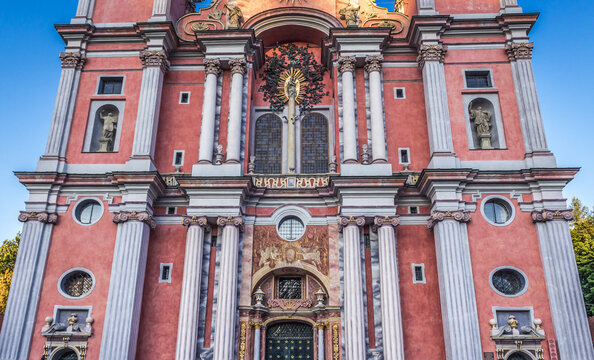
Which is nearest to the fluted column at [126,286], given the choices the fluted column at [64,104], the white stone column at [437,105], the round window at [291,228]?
Result: the fluted column at [64,104]

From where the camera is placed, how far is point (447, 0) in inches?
916

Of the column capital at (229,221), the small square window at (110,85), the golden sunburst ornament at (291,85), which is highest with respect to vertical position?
the golden sunburst ornament at (291,85)

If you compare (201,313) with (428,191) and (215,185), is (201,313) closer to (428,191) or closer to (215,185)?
(215,185)

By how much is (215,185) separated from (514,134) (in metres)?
11.7

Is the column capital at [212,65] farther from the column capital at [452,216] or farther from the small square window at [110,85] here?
the column capital at [452,216]

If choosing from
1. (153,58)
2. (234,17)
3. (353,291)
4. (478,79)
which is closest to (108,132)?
(153,58)

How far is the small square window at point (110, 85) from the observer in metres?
22.3

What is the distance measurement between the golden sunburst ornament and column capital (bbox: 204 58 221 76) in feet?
9.82

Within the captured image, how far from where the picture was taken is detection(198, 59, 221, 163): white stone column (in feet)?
68.6

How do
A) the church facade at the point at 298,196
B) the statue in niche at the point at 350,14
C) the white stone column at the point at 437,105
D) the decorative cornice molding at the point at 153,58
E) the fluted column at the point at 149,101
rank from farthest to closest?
the statue in niche at the point at 350,14
the decorative cornice molding at the point at 153,58
the fluted column at the point at 149,101
the white stone column at the point at 437,105
the church facade at the point at 298,196

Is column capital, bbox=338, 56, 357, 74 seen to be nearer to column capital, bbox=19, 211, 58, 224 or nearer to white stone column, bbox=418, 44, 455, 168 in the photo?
white stone column, bbox=418, 44, 455, 168

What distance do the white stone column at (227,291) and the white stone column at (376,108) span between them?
598 centimetres

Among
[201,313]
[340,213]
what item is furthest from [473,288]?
[201,313]

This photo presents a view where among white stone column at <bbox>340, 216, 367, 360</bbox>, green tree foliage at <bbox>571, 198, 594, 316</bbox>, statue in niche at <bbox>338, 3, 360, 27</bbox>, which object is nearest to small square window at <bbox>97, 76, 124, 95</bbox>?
statue in niche at <bbox>338, 3, 360, 27</bbox>
